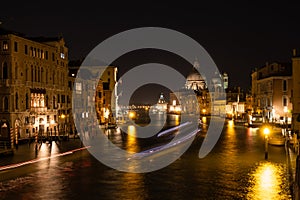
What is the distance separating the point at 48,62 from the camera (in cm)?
5184

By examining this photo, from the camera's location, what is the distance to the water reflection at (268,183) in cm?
2012

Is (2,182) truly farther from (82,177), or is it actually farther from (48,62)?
(48,62)

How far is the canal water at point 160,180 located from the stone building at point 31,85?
13.1 m

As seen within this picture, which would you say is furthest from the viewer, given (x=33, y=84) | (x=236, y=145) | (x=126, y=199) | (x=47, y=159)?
(x=33, y=84)

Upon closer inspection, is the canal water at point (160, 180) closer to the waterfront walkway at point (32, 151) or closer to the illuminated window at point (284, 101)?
the waterfront walkway at point (32, 151)

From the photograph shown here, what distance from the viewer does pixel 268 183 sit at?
75.0 ft

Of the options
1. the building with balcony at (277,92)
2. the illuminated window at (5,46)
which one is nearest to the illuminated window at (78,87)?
the illuminated window at (5,46)

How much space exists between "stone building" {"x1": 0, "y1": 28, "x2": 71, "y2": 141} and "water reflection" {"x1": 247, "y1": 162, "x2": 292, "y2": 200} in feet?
71.7

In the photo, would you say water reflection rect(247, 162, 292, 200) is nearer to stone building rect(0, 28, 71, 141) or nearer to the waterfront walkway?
the waterfront walkway

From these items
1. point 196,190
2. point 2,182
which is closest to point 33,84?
point 2,182

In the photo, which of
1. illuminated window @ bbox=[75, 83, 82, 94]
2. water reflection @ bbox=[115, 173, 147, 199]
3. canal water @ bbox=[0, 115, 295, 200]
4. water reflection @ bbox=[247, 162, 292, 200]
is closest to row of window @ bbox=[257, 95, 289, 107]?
illuminated window @ bbox=[75, 83, 82, 94]

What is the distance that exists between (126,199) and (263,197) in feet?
20.3

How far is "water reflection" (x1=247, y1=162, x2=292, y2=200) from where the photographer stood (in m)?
20.1

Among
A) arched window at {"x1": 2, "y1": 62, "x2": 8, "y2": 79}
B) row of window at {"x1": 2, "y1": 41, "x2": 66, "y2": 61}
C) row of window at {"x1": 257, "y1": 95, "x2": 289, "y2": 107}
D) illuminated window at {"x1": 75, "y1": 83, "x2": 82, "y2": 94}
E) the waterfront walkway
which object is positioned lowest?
the waterfront walkway
